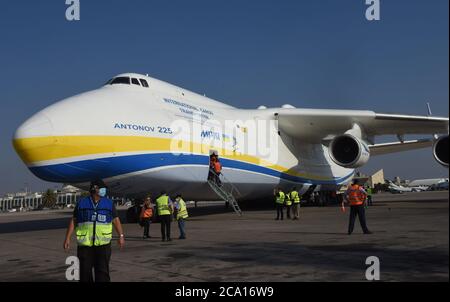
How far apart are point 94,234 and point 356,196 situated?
22.9ft

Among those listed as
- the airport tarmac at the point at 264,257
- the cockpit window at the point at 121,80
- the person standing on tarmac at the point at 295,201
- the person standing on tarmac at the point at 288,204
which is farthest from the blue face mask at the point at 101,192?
the person standing on tarmac at the point at 288,204

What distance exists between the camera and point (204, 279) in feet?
18.8

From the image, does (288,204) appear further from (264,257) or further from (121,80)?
(264,257)

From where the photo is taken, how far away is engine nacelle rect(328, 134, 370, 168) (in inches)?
747

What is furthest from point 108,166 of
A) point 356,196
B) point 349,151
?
point 349,151

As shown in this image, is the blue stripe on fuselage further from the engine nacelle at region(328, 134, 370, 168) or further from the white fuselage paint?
the engine nacelle at region(328, 134, 370, 168)

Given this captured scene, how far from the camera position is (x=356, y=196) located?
416 inches

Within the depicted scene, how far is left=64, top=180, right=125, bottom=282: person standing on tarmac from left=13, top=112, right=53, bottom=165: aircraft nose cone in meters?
6.80

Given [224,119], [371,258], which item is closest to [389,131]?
[224,119]

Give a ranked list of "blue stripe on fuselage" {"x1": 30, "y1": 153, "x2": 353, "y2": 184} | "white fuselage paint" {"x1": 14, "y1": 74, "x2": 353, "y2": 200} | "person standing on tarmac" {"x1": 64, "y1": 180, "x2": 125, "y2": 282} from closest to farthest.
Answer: "person standing on tarmac" {"x1": 64, "y1": 180, "x2": 125, "y2": 282} → "blue stripe on fuselage" {"x1": 30, "y1": 153, "x2": 353, "y2": 184} → "white fuselage paint" {"x1": 14, "y1": 74, "x2": 353, "y2": 200}

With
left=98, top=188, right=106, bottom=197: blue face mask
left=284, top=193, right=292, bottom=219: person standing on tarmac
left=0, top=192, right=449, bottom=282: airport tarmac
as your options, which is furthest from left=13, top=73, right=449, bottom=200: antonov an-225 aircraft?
left=98, top=188, right=106, bottom=197: blue face mask
